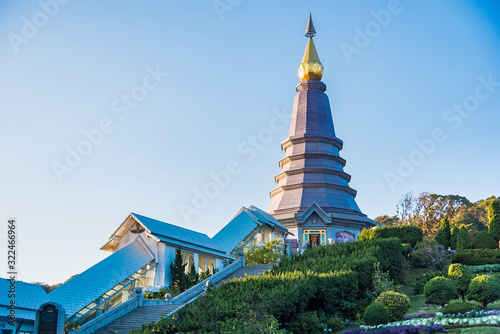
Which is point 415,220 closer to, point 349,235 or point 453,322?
point 349,235

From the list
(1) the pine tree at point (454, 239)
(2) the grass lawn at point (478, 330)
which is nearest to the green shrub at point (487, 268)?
(1) the pine tree at point (454, 239)

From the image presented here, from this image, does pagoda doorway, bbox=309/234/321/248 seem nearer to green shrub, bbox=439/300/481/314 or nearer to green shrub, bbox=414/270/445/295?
green shrub, bbox=414/270/445/295

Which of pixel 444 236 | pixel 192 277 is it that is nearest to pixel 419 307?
pixel 192 277

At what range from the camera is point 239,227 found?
36656 mm

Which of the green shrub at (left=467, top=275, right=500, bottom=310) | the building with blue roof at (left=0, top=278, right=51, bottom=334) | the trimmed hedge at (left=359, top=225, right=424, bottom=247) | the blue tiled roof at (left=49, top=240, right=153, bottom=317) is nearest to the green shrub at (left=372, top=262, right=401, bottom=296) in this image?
the green shrub at (left=467, top=275, right=500, bottom=310)

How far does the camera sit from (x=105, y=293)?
2427 centimetres

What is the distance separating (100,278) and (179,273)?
4.13 m

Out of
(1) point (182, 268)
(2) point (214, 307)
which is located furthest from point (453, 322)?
(1) point (182, 268)

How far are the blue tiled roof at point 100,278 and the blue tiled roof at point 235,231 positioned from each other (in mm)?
8220

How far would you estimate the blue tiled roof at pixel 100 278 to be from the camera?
22661 millimetres

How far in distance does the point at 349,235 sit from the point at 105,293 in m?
28.8

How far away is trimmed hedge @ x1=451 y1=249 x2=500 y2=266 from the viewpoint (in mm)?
32031

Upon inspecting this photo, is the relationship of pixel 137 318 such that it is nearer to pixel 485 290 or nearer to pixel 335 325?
pixel 335 325

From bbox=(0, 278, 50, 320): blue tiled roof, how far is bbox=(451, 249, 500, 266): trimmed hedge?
84.6 feet
